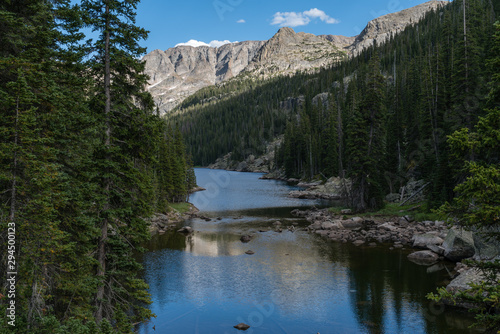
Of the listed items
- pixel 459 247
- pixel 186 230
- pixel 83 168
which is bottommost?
pixel 186 230

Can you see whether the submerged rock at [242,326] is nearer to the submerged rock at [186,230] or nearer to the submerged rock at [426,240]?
the submerged rock at [426,240]

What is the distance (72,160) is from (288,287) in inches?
707

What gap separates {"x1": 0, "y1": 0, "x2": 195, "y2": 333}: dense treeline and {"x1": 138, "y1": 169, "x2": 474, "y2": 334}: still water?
8600mm

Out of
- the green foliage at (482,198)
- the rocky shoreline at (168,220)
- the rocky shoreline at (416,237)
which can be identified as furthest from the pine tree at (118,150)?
the rocky shoreline at (168,220)

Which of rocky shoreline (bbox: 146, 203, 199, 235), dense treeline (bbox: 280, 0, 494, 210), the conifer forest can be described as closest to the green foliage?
the conifer forest

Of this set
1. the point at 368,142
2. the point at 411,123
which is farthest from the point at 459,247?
the point at 411,123

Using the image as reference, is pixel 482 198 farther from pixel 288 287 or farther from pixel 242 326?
pixel 288 287

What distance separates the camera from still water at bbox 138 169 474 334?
19.9 m

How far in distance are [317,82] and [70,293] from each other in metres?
172

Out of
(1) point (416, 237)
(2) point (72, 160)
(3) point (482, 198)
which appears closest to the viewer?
(3) point (482, 198)

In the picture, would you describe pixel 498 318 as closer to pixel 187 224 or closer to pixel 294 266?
pixel 294 266

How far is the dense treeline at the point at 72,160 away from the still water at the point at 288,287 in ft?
28.2

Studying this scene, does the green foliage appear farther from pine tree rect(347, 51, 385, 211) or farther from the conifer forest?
pine tree rect(347, 51, 385, 211)

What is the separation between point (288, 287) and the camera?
25.1 m
